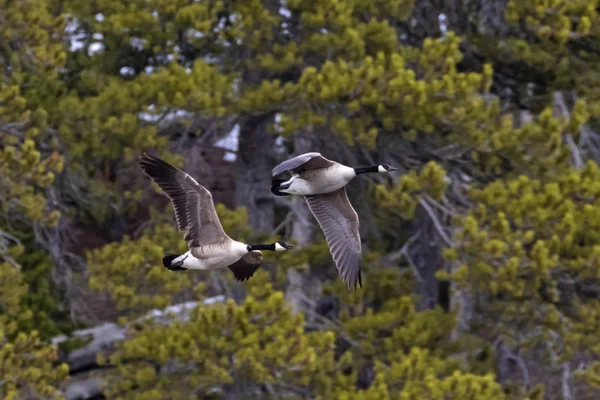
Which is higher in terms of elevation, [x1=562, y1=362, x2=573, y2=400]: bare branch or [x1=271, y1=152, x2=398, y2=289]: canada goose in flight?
[x1=271, y1=152, x2=398, y2=289]: canada goose in flight

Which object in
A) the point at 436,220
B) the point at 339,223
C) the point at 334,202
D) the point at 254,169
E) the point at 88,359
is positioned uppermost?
the point at 334,202

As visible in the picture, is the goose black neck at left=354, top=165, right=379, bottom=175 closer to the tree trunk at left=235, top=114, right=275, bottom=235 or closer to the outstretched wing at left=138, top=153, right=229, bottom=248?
the outstretched wing at left=138, top=153, right=229, bottom=248

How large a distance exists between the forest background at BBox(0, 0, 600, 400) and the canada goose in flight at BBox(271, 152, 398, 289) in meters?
1.99

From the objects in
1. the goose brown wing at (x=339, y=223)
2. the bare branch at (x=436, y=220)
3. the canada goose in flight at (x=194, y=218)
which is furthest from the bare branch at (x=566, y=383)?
the canada goose in flight at (x=194, y=218)

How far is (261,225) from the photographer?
12383 mm

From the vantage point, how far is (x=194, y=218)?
7.20m

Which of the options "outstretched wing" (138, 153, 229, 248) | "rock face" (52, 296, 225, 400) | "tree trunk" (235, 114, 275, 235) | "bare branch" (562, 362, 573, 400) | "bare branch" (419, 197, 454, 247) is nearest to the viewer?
"outstretched wing" (138, 153, 229, 248)

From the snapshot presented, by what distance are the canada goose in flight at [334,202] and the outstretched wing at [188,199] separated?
530mm

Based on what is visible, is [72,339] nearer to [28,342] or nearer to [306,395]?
[28,342]

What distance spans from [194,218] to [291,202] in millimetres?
→ 5165

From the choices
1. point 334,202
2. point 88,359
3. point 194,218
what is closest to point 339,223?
point 334,202

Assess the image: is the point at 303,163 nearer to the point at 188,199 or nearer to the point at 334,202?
the point at 188,199

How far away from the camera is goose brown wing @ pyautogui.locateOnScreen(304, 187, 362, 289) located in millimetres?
8102

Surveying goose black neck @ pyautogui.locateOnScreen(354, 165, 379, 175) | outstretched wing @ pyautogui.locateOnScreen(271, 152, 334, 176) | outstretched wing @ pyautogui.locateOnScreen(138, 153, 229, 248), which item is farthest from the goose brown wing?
outstretched wing @ pyautogui.locateOnScreen(138, 153, 229, 248)
